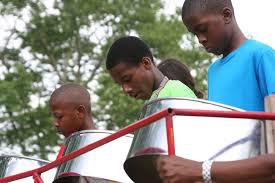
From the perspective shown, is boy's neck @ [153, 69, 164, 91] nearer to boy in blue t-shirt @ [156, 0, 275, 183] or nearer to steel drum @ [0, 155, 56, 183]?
boy in blue t-shirt @ [156, 0, 275, 183]

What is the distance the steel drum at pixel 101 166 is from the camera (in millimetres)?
2277

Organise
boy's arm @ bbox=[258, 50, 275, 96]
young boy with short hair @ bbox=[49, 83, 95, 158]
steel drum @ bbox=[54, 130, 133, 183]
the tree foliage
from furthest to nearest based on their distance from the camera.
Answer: the tree foliage → young boy with short hair @ bbox=[49, 83, 95, 158] → steel drum @ bbox=[54, 130, 133, 183] → boy's arm @ bbox=[258, 50, 275, 96]

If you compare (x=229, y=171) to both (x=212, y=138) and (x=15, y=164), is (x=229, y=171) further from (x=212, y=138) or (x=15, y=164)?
(x=15, y=164)

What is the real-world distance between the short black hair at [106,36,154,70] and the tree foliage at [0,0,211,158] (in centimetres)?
1035

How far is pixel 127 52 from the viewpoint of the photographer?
8.80ft

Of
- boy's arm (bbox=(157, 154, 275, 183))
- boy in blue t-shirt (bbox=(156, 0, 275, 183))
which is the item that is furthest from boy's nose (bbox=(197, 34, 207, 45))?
boy's arm (bbox=(157, 154, 275, 183))

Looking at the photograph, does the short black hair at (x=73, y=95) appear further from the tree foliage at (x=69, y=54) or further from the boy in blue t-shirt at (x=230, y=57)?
the tree foliage at (x=69, y=54)

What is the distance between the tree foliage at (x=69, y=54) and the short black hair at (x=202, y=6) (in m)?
10.9

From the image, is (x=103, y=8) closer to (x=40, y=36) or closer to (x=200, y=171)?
(x=40, y=36)

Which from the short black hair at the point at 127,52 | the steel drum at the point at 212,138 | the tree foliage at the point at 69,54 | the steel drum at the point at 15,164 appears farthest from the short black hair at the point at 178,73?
the tree foliage at the point at 69,54

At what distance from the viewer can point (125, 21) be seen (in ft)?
48.0

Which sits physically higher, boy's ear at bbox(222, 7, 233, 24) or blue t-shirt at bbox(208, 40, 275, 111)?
boy's ear at bbox(222, 7, 233, 24)

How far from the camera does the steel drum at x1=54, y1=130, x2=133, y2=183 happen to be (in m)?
2.28

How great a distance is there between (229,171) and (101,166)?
2.54 ft
